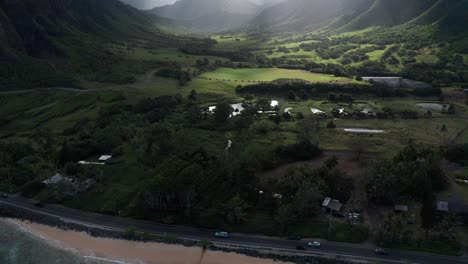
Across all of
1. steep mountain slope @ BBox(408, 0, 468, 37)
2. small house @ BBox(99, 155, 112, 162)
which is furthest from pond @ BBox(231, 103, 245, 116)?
steep mountain slope @ BBox(408, 0, 468, 37)

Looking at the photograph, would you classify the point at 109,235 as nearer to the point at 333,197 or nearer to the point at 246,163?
the point at 246,163

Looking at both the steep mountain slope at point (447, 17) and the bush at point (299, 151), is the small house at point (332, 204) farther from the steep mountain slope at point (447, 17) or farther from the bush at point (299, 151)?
the steep mountain slope at point (447, 17)

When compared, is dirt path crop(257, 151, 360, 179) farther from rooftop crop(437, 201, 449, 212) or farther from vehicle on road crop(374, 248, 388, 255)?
vehicle on road crop(374, 248, 388, 255)

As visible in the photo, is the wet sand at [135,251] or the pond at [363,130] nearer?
the wet sand at [135,251]

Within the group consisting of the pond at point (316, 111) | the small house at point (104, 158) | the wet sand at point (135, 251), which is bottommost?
the pond at point (316, 111)

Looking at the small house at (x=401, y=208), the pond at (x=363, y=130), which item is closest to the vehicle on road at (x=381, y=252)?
the small house at (x=401, y=208)

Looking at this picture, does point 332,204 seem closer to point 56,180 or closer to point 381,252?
point 381,252

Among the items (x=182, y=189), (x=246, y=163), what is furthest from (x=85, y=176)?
(x=246, y=163)
